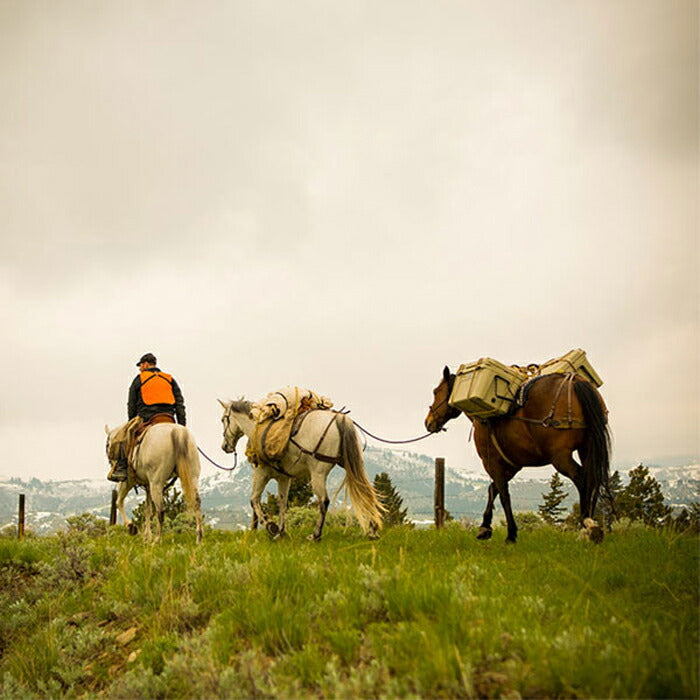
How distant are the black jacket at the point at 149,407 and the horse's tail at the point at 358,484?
171 inches

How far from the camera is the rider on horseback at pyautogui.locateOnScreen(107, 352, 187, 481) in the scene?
500 inches

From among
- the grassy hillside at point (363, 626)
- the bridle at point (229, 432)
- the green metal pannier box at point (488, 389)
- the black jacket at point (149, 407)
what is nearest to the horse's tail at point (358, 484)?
the grassy hillside at point (363, 626)

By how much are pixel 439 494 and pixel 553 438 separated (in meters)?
9.48

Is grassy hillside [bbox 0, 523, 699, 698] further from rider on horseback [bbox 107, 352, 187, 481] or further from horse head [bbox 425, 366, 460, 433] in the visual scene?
rider on horseback [bbox 107, 352, 187, 481]

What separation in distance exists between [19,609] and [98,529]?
9447mm

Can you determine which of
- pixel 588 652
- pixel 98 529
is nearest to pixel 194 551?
pixel 588 652

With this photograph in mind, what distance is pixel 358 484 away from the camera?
429 inches

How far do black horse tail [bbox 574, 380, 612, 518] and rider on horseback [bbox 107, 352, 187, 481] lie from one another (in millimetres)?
8824

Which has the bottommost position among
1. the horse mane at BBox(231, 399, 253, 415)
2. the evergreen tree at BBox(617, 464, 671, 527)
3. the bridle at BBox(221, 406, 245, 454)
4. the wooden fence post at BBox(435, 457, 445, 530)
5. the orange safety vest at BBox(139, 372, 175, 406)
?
the evergreen tree at BBox(617, 464, 671, 527)

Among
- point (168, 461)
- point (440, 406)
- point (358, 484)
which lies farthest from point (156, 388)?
point (440, 406)

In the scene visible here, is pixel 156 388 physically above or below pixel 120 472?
above

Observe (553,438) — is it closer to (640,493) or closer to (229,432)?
(229,432)

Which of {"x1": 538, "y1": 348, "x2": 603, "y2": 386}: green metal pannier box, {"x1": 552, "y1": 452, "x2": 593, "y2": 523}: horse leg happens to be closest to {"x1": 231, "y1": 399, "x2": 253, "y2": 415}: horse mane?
{"x1": 538, "y1": 348, "x2": 603, "y2": 386}: green metal pannier box

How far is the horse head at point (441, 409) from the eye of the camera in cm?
1100
